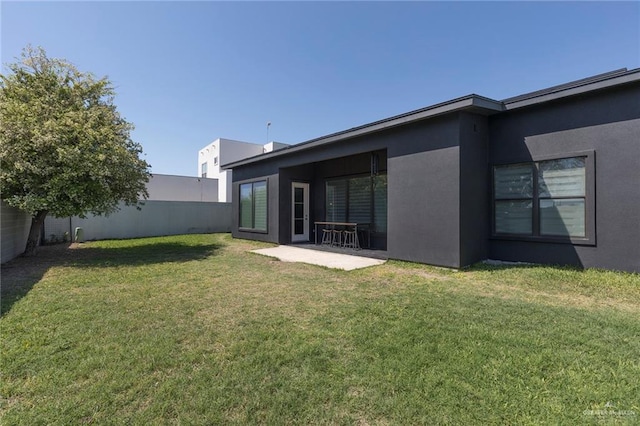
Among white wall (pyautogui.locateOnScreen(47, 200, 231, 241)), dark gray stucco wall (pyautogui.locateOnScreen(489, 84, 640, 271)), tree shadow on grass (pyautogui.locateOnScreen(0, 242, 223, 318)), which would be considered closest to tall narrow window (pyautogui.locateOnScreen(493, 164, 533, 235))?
dark gray stucco wall (pyautogui.locateOnScreen(489, 84, 640, 271))

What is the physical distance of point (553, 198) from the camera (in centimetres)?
620

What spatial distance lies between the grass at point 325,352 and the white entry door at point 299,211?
629 cm

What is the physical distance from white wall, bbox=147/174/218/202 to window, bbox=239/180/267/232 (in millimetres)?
9834

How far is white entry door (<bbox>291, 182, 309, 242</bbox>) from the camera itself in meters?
11.6

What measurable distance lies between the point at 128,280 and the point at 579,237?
28.0 feet

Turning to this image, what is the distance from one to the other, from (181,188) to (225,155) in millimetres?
3736

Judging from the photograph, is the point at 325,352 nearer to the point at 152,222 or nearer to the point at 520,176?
the point at 520,176

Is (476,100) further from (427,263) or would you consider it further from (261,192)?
(261,192)

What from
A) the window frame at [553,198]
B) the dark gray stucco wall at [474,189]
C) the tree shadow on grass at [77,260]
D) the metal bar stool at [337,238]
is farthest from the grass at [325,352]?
the metal bar stool at [337,238]

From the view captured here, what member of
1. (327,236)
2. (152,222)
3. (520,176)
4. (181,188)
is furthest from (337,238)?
(181,188)

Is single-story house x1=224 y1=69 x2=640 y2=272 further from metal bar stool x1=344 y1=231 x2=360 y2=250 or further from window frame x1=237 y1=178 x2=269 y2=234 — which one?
window frame x1=237 y1=178 x2=269 y2=234

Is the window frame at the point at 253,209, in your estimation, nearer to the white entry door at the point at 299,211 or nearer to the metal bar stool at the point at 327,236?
the white entry door at the point at 299,211

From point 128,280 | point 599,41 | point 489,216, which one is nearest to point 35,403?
point 128,280

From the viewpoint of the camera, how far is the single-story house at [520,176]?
5.44 meters
